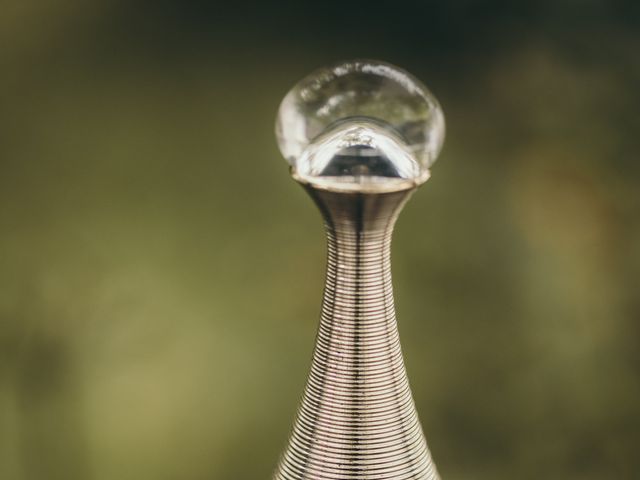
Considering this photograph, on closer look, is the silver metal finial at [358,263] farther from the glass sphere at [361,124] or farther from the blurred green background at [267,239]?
the blurred green background at [267,239]

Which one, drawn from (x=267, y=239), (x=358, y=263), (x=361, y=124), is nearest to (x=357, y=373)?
(x=358, y=263)

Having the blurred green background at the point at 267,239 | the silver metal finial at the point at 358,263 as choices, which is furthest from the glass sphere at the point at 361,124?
the blurred green background at the point at 267,239

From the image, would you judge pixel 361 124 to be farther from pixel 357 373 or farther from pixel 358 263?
pixel 357 373

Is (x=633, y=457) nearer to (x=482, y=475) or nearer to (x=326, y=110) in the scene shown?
(x=482, y=475)

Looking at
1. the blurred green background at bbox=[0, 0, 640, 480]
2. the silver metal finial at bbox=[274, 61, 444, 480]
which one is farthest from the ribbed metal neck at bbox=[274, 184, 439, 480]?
the blurred green background at bbox=[0, 0, 640, 480]

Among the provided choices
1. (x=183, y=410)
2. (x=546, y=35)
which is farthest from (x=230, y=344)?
(x=546, y=35)

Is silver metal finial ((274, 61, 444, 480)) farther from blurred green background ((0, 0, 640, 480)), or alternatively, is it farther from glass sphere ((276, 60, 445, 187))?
blurred green background ((0, 0, 640, 480))
